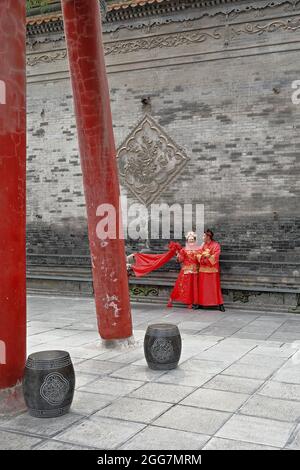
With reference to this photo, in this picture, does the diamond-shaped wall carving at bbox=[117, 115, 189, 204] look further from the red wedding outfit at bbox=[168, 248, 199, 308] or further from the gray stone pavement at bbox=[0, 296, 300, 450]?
the gray stone pavement at bbox=[0, 296, 300, 450]

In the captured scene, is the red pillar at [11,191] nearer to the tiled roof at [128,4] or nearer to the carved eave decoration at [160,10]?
the carved eave decoration at [160,10]

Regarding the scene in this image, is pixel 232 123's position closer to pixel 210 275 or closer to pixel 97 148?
pixel 210 275

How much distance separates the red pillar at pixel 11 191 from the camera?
4.79 meters

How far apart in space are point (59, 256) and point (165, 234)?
2671mm

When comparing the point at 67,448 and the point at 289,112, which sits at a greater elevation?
the point at 289,112

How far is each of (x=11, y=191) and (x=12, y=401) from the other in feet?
6.22

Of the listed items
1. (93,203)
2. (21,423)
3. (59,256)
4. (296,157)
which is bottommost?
(21,423)

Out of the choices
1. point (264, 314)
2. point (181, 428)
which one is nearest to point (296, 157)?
point (264, 314)

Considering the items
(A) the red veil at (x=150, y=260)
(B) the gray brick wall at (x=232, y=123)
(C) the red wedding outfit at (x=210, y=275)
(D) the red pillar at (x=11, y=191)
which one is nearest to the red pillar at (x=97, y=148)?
(D) the red pillar at (x=11, y=191)

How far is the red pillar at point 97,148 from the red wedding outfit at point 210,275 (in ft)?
10.3

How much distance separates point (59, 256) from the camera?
12164 mm

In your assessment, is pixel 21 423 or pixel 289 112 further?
pixel 289 112

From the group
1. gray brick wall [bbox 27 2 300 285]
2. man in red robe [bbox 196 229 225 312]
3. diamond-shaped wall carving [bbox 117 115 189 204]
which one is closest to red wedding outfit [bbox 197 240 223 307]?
man in red robe [bbox 196 229 225 312]

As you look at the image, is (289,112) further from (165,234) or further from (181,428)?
(181,428)
